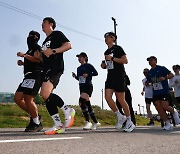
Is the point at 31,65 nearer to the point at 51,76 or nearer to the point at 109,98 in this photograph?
the point at 51,76

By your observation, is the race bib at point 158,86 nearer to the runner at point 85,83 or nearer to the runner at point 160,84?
the runner at point 160,84

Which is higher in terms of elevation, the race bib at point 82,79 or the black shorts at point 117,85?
the race bib at point 82,79

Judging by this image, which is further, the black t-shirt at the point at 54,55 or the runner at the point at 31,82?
the runner at the point at 31,82

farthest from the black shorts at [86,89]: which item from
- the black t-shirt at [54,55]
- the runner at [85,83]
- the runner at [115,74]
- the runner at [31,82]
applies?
the black t-shirt at [54,55]

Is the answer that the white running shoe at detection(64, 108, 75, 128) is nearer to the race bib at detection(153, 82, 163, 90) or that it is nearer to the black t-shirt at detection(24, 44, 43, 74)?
the black t-shirt at detection(24, 44, 43, 74)

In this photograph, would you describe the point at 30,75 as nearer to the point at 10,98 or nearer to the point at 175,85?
the point at 175,85

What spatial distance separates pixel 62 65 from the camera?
498cm

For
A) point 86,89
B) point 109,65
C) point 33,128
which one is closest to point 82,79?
point 86,89

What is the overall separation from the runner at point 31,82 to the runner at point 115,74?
134 centimetres

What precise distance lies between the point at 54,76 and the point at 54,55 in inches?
13.3

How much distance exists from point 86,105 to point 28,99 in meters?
2.28

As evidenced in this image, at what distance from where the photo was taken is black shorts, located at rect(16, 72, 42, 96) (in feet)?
18.2

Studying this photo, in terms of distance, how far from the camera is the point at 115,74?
613cm

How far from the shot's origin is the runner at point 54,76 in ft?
15.6
